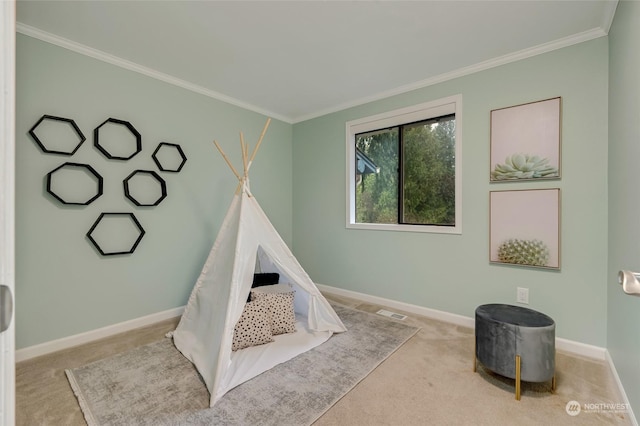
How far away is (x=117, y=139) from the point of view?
8.11 ft

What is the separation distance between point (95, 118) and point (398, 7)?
2.48 m

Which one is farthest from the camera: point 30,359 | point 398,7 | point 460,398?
point 30,359

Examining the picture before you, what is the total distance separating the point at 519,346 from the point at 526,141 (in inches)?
62.6

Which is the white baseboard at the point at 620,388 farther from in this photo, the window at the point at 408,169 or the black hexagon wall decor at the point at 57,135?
the black hexagon wall decor at the point at 57,135

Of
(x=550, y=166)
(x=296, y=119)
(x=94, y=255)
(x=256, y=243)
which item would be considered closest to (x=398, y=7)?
(x=550, y=166)

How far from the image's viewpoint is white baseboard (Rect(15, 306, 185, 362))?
207cm

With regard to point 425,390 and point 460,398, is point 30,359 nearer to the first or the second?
point 425,390

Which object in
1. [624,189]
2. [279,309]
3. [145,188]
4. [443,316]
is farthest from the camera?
[443,316]

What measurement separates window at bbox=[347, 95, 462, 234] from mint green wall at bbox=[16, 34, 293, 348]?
4.80 feet

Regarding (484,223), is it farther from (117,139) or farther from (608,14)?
(117,139)

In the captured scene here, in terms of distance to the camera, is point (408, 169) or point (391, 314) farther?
point (408, 169)

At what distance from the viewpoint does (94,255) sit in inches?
93.4

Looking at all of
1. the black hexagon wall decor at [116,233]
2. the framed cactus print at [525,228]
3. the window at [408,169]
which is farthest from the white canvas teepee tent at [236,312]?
the framed cactus print at [525,228]

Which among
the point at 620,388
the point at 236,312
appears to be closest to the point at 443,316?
the point at 620,388
